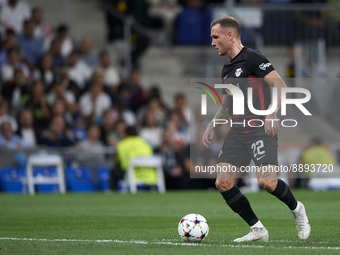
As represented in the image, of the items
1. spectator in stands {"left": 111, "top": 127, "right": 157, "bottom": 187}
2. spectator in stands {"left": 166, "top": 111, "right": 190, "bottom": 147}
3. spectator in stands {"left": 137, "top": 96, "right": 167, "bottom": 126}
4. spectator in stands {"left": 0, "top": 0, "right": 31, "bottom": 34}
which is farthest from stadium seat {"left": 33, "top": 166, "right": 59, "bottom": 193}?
spectator in stands {"left": 0, "top": 0, "right": 31, "bottom": 34}

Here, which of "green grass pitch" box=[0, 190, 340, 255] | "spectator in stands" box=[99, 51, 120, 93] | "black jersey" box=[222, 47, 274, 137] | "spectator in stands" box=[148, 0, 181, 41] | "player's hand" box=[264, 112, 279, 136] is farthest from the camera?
"spectator in stands" box=[148, 0, 181, 41]

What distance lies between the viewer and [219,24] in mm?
6762

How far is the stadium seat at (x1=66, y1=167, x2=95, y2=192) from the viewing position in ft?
53.3

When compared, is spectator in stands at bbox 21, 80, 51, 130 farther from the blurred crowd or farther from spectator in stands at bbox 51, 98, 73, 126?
spectator in stands at bbox 51, 98, 73, 126

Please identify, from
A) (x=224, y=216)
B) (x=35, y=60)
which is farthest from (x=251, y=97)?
(x=35, y=60)

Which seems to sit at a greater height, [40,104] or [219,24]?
[219,24]

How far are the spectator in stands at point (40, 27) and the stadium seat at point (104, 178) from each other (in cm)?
453

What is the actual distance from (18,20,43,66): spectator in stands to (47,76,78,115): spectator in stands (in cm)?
136

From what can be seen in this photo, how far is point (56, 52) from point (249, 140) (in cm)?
1211

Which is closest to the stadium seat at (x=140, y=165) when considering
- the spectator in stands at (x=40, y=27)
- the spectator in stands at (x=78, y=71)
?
the spectator in stands at (x=78, y=71)

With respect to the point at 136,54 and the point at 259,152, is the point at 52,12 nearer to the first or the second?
the point at 136,54

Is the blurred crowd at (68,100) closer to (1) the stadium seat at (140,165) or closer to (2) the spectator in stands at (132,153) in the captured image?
(1) the stadium seat at (140,165)

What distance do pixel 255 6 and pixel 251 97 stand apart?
13992mm

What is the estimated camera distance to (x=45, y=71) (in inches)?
672
